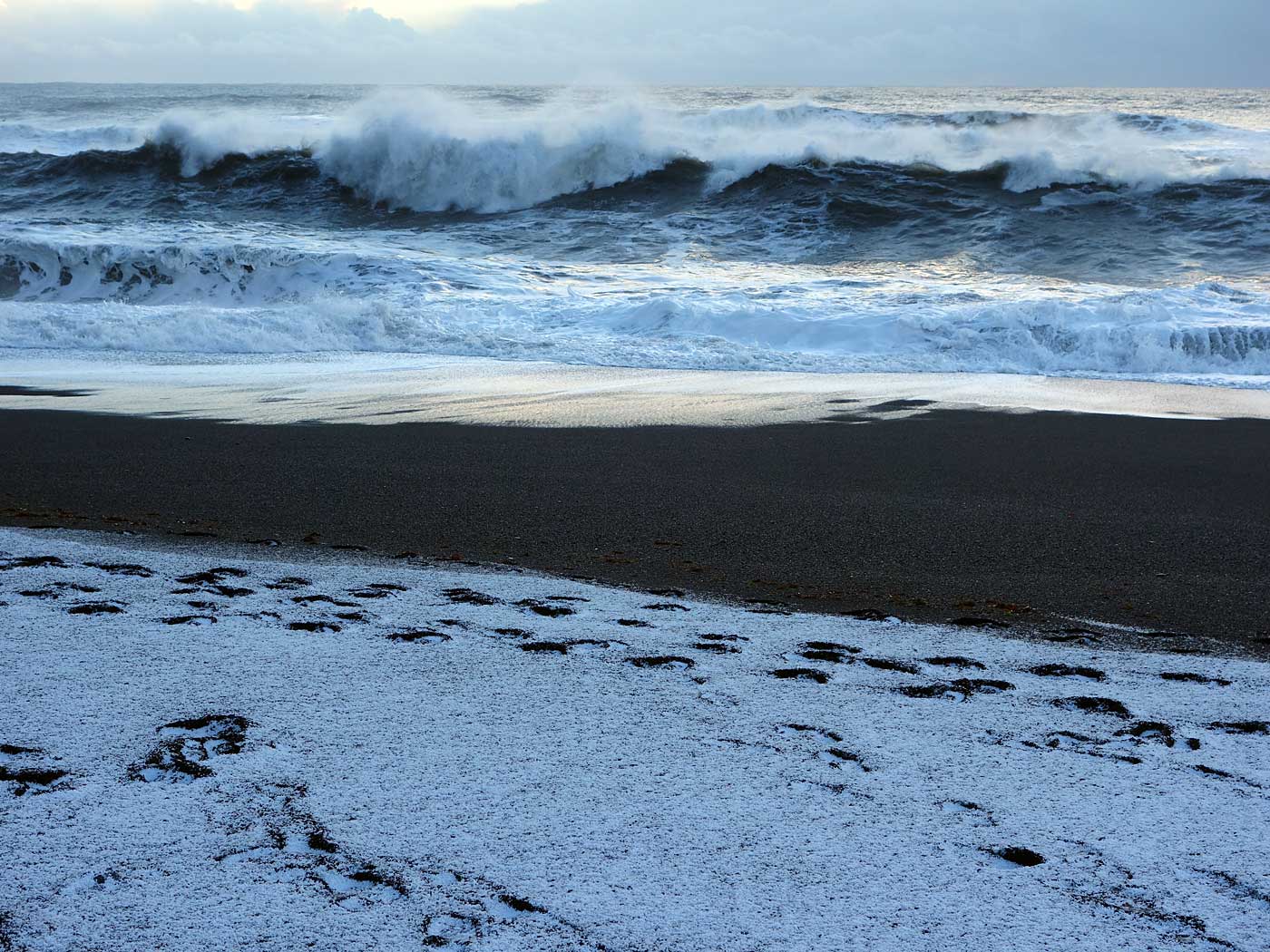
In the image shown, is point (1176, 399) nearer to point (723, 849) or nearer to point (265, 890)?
point (723, 849)

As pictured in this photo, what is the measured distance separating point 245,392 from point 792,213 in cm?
1190

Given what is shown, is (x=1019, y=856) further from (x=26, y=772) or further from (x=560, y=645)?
(x=26, y=772)

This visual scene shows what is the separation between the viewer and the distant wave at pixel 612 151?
18.6m

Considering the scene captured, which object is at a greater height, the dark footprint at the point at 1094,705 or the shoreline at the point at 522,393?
the shoreline at the point at 522,393

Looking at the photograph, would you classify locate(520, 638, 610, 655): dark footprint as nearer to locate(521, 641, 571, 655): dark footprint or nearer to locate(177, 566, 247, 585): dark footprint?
locate(521, 641, 571, 655): dark footprint

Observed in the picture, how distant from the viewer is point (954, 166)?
1934cm

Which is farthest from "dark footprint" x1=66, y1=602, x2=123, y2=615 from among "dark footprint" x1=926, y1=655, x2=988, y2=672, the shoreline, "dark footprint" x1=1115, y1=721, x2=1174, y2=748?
the shoreline

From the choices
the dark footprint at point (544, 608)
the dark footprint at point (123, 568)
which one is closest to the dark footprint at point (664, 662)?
the dark footprint at point (544, 608)

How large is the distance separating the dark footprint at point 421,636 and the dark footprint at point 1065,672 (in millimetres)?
1404

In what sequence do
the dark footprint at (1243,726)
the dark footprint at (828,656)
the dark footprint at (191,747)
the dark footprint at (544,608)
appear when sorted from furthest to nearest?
the dark footprint at (544,608) → the dark footprint at (828,656) → the dark footprint at (1243,726) → the dark footprint at (191,747)

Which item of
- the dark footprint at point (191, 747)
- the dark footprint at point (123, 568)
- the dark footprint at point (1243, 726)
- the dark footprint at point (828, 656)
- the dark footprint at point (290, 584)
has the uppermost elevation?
the dark footprint at point (191, 747)

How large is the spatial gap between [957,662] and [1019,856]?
96 cm

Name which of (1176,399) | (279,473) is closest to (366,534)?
(279,473)

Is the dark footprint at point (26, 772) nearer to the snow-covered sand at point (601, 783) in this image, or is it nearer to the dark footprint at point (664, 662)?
the snow-covered sand at point (601, 783)
